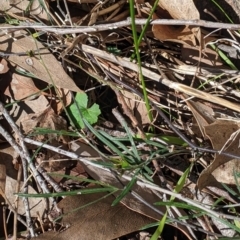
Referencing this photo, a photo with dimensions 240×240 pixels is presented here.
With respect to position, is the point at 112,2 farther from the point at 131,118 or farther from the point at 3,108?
the point at 3,108

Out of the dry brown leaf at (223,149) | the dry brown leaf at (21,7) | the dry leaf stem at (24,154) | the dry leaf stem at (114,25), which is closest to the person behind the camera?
the dry leaf stem at (114,25)

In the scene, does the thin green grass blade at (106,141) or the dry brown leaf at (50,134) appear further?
the dry brown leaf at (50,134)

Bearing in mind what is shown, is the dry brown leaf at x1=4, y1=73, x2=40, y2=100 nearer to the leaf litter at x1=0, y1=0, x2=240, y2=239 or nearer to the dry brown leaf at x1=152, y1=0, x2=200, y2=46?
the leaf litter at x1=0, y1=0, x2=240, y2=239

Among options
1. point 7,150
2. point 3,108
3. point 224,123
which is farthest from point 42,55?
point 224,123

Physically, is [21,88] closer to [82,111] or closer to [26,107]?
[26,107]

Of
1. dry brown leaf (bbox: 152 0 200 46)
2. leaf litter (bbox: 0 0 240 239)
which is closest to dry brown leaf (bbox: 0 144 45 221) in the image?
leaf litter (bbox: 0 0 240 239)

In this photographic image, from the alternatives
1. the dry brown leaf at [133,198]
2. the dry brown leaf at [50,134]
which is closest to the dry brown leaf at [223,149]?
the dry brown leaf at [133,198]

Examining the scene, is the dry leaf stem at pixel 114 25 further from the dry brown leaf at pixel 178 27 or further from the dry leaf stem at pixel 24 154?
the dry leaf stem at pixel 24 154

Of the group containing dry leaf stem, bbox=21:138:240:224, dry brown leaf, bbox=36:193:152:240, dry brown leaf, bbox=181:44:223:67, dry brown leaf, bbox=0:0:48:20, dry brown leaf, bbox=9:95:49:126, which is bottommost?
dry brown leaf, bbox=36:193:152:240
